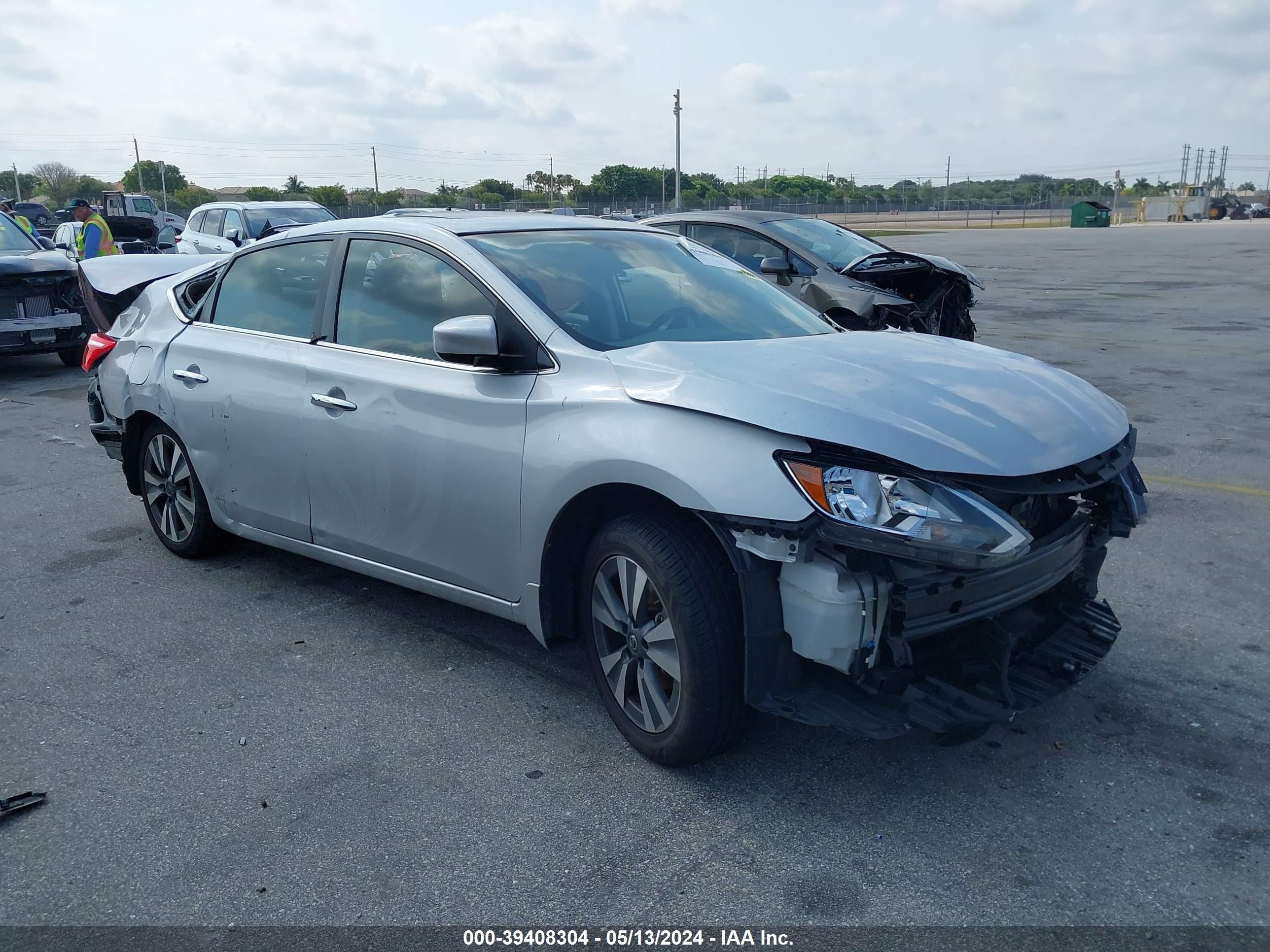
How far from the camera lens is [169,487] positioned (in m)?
5.42

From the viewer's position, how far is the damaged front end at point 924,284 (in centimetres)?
919

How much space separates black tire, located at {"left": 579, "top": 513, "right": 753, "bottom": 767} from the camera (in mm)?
3117

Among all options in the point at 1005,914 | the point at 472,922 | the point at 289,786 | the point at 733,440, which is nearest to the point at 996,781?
the point at 1005,914

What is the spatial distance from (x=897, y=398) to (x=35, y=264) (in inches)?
434

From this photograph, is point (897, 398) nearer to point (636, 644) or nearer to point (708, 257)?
point (636, 644)

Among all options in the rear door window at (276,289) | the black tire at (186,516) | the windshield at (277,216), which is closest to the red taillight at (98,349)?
the black tire at (186,516)

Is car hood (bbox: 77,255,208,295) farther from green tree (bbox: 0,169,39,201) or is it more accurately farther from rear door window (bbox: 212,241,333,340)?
green tree (bbox: 0,169,39,201)

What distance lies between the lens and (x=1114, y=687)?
154 inches

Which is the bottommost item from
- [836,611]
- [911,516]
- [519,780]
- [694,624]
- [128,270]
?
[519,780]

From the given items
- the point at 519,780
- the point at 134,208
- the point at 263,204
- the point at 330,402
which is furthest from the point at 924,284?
the point at 134,208

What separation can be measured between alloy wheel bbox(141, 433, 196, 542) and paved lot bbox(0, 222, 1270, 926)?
0.72 feet

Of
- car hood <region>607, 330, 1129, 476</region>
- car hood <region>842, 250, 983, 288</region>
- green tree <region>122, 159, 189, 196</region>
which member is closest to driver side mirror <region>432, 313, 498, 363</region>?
car hood <region>607, 330, 1129, 476</region>

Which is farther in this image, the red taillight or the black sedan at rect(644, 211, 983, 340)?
the black sedan at rect(644, 211, 983, 340)

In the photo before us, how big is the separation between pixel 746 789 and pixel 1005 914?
86 centimetres
